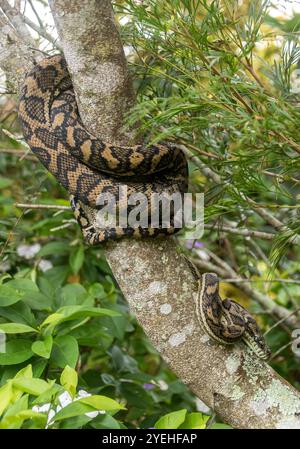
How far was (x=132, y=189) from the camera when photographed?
316 cm

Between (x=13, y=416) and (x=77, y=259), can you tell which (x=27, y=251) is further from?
(x=13, y=416)

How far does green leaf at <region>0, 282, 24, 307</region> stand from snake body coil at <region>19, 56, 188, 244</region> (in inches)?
17.5

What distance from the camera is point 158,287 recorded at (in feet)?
9.70

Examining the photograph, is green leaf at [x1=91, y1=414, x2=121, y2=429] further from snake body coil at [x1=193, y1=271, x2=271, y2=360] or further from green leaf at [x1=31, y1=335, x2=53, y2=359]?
snake body coil at [x1=193, y1=271, x2=271, y2=360]

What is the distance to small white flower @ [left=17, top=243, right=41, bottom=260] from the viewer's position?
491 centimetres

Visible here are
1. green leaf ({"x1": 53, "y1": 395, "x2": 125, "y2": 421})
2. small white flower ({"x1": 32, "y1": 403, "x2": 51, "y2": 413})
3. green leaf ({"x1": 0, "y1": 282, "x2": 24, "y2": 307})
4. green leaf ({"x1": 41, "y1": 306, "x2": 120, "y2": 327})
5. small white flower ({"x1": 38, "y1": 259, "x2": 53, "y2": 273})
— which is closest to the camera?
green leaf ({"x1": 53, "y1": 395, "x2": 125, "y2": 421})

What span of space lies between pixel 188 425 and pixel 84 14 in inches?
68.5

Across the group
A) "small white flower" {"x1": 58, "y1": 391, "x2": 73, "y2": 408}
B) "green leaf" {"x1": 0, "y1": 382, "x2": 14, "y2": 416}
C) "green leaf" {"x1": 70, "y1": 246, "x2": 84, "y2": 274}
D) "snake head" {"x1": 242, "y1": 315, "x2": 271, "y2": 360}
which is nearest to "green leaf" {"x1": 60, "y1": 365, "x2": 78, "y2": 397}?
"small white flower" {"x1": 58, "y1": 391, "x2": 73, "y2": 408}

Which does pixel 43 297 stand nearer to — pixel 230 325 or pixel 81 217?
pixel 81 217

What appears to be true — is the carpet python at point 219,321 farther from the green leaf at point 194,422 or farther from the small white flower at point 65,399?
the small white flower at point 65,399

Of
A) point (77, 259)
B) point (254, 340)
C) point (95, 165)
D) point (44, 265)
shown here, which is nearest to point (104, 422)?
point (254, 340)

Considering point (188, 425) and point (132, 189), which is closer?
point (188, 425)
